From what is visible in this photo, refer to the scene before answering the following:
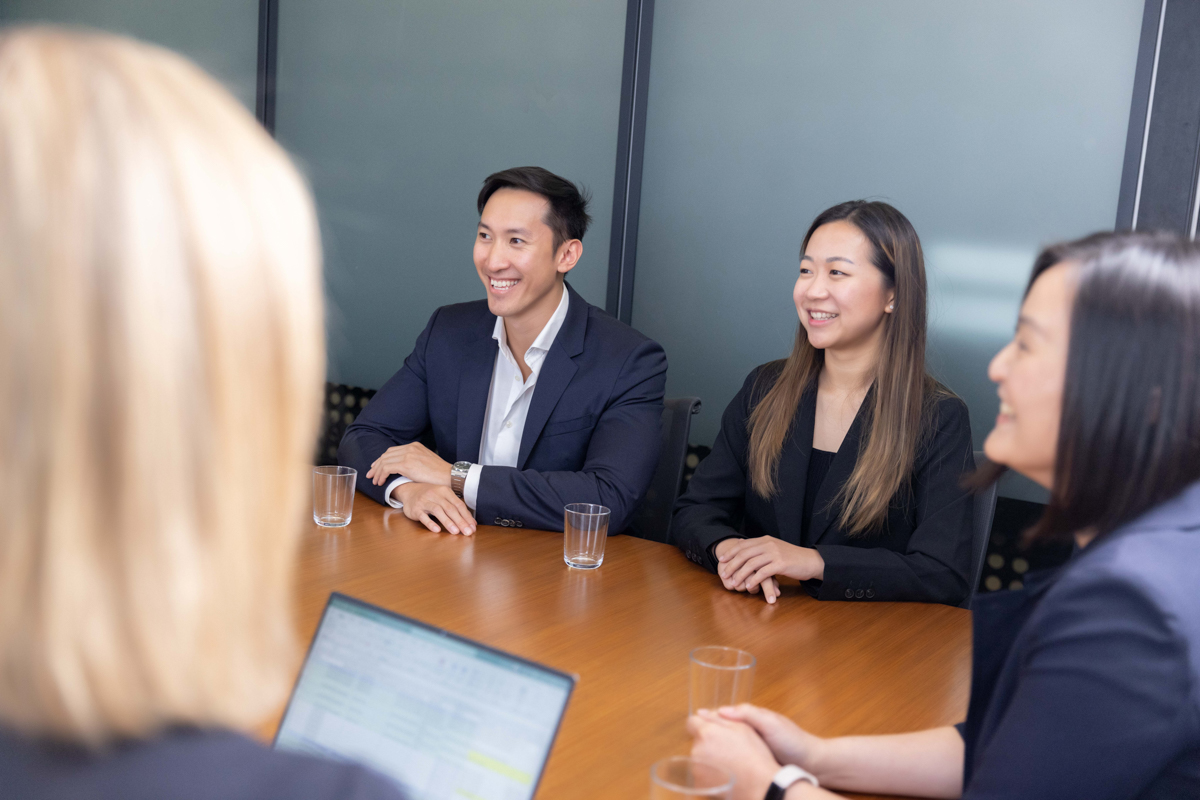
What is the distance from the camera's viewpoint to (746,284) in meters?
3.49

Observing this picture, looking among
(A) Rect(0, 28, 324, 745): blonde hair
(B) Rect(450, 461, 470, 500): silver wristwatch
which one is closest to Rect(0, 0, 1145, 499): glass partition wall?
(B) Rect(450, 461, 470, 500): silver wristwatch

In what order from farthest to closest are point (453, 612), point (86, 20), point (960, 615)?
point (86, 20), point (960, 615), point (453, 612)

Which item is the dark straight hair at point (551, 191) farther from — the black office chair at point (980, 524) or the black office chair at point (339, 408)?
the black office chair at point (339, 408)

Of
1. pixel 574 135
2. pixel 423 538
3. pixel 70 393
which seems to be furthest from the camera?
pixel 574 135

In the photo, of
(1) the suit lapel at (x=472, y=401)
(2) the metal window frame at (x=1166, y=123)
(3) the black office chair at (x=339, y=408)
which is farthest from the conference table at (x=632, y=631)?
(3) the black office chair at (x=339, y=408)

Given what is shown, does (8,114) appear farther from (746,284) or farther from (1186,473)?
(746,284)

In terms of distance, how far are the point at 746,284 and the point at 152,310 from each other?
3122 millimetres

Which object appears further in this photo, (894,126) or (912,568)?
(894,126)

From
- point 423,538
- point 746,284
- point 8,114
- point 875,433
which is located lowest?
point 423,538

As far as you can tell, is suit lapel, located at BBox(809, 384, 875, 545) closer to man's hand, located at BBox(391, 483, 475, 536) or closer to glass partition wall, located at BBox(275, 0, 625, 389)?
man's hand, located at BBox(391, 483, 475, 536)

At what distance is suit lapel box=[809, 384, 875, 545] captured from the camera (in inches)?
88.2

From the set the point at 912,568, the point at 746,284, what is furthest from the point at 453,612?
the point at 746,284

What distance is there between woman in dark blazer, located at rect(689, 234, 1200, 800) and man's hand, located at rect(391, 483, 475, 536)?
3.46 feet

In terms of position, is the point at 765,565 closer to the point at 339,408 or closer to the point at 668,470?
the point at 668,470
